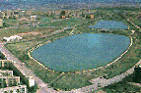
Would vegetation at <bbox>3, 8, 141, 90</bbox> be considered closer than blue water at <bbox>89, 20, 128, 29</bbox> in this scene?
Yes

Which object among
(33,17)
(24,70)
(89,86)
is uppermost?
(33,17)

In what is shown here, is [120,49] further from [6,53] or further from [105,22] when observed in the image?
[105,22]

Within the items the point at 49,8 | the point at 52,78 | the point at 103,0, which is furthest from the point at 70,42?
the point at 103,0

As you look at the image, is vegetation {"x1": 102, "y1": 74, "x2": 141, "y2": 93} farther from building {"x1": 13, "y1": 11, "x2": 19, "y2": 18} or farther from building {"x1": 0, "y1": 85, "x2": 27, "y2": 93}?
building {"x1": 13, "y1": 11, "x2": 19, "y2": 18}

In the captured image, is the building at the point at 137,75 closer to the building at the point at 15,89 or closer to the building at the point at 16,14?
the building at the point at 15,89

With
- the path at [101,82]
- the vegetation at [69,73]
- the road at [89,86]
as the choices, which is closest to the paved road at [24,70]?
the road at [89,86]

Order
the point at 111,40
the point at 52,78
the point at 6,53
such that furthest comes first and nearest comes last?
the point at 111,40 < the point at 6,53 < the point at 52,78

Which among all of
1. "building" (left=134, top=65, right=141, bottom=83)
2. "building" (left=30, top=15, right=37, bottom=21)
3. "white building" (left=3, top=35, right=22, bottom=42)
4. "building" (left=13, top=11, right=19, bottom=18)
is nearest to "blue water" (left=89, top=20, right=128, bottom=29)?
"building" (left=30, top=15, right=37, bottom=21)

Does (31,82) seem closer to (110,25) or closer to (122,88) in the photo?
(122,88)

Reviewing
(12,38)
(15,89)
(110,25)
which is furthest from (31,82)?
(110,25)
